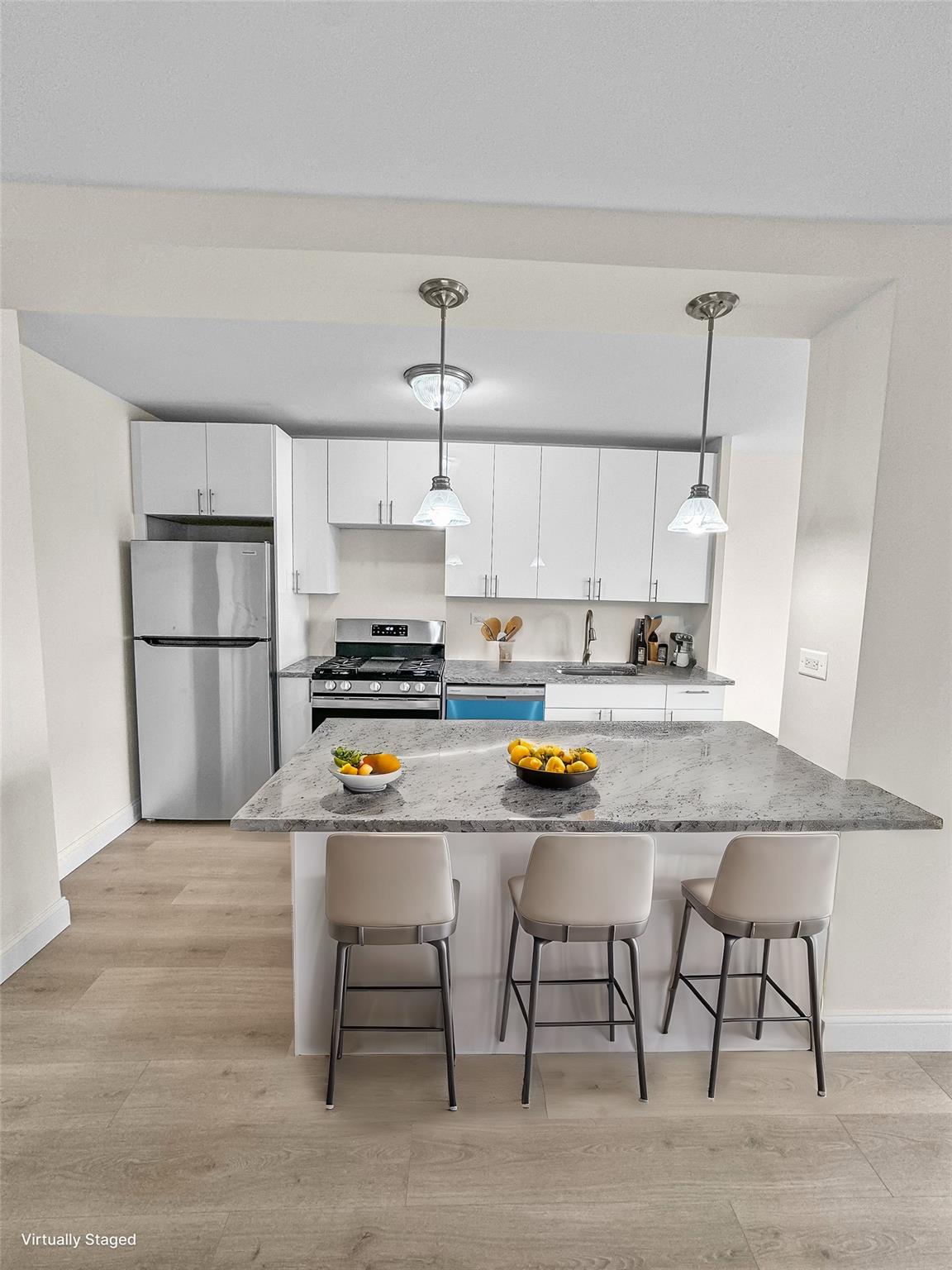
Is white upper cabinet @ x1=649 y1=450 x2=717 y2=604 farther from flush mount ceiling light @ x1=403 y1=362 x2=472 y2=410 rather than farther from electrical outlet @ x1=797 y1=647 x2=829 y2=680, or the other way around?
electrical outlet @ x1=797 y1=647 x2=829 y2=680

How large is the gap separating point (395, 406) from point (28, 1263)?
373 cm

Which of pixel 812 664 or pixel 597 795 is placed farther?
pixel 812 664

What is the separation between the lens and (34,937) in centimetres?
265

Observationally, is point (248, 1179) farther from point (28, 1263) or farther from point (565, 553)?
point (565, 553)

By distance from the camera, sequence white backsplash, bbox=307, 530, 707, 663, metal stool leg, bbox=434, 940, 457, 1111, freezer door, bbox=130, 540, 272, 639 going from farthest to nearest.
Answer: white backsplash, bbox=307, 530, 707, 663 < freezer door, bbox=130, 540, 272, 639 < metal stool leg, bbox=434, 940, 457, 1111

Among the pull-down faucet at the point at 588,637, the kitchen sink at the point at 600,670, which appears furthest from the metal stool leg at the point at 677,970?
the pull-down faucet at the point at 588,637

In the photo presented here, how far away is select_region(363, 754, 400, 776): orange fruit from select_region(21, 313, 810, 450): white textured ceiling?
163 centimetres

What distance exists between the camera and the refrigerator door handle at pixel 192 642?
390cm

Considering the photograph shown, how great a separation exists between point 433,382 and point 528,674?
6.59 ft


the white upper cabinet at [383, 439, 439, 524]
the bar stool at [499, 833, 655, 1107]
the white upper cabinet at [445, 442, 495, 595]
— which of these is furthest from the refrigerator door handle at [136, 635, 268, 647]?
the bar stool at [499, 833, 655, 1107]

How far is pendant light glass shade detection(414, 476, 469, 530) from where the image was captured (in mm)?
2221

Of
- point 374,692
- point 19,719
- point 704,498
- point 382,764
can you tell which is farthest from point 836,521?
point 19,719

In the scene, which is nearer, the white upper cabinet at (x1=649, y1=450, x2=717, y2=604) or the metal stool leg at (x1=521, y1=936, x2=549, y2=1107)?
the metal stool leg at (x1=521, y1=936, x2=549, y2=1107)

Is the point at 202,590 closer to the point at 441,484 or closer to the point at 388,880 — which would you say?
the point at 441,484
